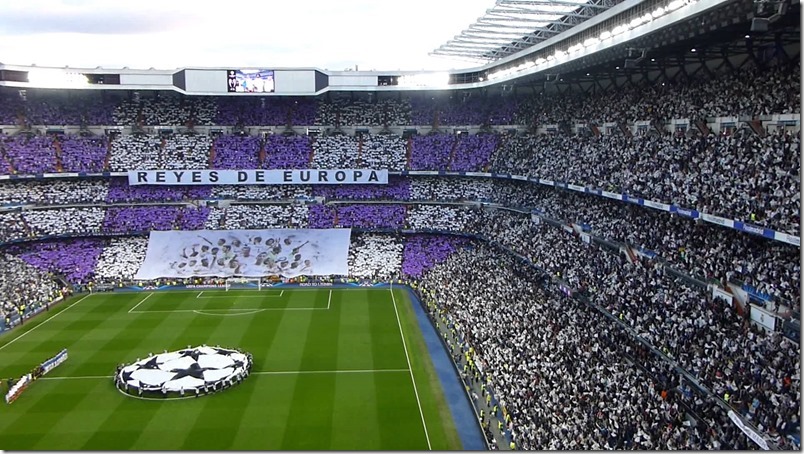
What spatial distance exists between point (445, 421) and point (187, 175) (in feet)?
123

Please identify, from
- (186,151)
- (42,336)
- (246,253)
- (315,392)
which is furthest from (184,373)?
(186,151)

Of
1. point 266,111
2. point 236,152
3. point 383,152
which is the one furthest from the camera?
point 266,111

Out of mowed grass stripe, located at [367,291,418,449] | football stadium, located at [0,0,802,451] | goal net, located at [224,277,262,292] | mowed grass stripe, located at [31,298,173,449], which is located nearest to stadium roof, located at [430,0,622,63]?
football stadium, located at [0,0,802,451]

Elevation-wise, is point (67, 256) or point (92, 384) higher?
point (67, 256)

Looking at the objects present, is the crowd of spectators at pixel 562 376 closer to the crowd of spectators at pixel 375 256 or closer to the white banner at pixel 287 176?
the crowd of spectators at pixel 375 256

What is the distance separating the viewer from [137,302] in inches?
1676

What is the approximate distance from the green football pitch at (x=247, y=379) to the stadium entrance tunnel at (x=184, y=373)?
472mm

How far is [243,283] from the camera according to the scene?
47.9 metres

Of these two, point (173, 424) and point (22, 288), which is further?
point (22, 288)

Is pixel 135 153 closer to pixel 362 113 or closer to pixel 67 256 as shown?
pixel 67 256

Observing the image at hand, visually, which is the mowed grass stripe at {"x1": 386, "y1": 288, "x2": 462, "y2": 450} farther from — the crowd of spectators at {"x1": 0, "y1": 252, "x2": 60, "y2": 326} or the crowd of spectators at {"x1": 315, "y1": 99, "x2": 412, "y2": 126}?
the crowd of spectators at {"x1": 315, "y1": 99, "x2": 412, "y2": 126}

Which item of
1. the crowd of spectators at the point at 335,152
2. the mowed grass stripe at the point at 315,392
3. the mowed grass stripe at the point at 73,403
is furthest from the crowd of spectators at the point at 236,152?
the mowed grass stripe at the point at 73,403

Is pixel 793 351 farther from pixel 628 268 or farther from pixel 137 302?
pixel 137 302

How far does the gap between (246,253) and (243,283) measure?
335 centimetres
